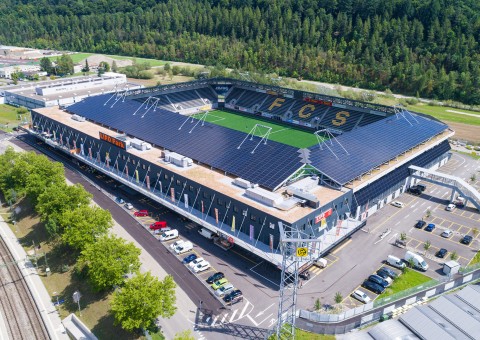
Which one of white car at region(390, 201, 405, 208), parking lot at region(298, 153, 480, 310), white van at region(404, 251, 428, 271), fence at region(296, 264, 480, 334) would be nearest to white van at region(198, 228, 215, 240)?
parking lot at region(298, 153, 480, 310)

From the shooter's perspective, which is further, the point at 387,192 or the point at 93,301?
the point at 387,192

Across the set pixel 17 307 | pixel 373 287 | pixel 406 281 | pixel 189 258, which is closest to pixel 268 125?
pixel 189 258

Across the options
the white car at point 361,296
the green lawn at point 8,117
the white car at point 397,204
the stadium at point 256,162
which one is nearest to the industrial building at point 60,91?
the green lawn at point 8,117

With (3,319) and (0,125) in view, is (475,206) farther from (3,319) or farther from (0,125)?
(0,125)

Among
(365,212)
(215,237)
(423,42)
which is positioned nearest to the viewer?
(215,237)

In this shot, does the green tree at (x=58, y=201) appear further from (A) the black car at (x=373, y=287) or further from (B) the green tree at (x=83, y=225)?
(A) the black car at (x=373, y=287)

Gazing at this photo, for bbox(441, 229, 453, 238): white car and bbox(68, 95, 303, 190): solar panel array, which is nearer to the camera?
bbox(441, 229, 453, 238): white car

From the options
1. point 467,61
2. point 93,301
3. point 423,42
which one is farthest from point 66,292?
point 423,42

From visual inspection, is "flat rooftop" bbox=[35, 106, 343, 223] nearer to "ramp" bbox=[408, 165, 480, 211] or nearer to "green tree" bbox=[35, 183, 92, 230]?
"green tree" bbox=[35, 183, 92, 230]
